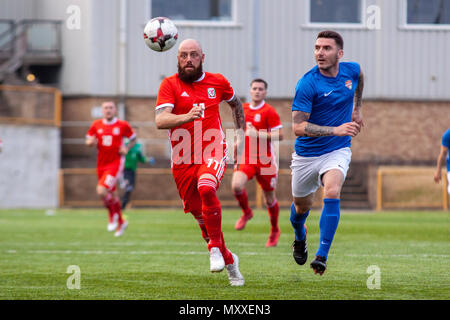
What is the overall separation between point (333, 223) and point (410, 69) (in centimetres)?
2070

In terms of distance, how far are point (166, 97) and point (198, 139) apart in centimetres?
55

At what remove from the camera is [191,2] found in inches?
1101

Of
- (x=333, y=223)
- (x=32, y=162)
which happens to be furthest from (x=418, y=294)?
(x=32, y=162)

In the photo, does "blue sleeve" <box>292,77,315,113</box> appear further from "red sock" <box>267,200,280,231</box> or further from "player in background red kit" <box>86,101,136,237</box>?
"player in background red kit" <box>86,101,136,237</box>

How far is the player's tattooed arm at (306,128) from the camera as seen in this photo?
8.26 meters

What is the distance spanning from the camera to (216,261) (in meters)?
7.87

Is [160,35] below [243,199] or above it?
above

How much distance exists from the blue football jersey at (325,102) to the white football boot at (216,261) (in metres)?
1.56

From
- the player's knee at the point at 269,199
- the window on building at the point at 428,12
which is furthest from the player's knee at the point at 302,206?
the window on building at the point at 428,12

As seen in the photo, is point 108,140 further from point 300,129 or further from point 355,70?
point 300,129

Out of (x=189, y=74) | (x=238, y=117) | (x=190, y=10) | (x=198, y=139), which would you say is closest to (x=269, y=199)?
(x=238, y=117)

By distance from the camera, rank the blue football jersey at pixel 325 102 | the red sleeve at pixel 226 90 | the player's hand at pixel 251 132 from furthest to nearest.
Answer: the player's hand at pixel 251 132, the red sleeve at pixel 226 90, the blue football jersey at pixel 325 102

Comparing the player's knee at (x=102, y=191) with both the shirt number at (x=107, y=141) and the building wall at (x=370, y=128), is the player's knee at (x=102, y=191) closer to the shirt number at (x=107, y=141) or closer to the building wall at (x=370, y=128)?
the shirt number at (x=107, y=141)
